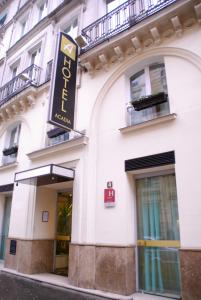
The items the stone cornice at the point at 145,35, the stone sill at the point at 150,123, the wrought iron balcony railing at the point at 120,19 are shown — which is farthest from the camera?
the wrought iron balcony railing at the point at 120,19

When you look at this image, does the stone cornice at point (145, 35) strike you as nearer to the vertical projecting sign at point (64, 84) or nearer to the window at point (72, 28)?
the vertical projecting sign at point (64, 84)

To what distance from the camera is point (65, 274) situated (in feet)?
23.9

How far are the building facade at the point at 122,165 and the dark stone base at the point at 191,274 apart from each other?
0.02 m

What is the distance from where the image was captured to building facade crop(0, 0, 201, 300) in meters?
5.20

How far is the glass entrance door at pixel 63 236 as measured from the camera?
782 cm

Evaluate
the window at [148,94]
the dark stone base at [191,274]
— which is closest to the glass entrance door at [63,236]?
the window at [148,94]

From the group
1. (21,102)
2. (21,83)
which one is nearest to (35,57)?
(21,83)

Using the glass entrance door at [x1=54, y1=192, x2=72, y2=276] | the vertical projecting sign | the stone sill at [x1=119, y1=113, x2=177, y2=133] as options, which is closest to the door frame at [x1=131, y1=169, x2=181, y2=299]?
the stone sill at [x1=119, y1=113, x2=177, y2=133]

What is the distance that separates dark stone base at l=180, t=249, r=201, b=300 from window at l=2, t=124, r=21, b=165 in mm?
7322

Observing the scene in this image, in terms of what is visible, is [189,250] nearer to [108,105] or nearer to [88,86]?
[108,105]

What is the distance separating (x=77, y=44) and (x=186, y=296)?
7.26 m

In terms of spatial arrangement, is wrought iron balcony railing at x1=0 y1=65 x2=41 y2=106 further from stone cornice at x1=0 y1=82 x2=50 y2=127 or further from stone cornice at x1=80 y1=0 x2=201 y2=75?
stone cornice at x1=80 y1=0 x2=201 y2=75

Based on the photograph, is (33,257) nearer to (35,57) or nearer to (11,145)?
(11,145)

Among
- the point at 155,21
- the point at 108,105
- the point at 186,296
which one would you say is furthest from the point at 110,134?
the point at 186,296
